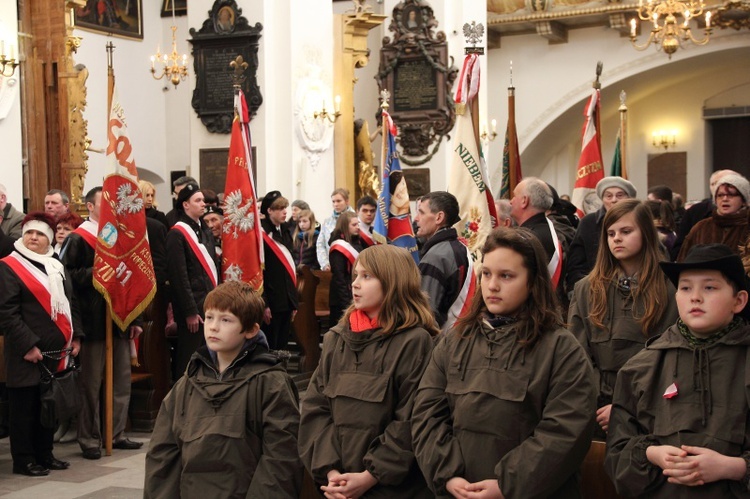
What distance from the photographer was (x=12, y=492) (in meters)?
6.29

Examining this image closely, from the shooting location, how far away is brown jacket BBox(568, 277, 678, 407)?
431cm

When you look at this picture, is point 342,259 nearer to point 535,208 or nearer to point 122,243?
point 122,243

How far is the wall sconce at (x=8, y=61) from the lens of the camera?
10.7m

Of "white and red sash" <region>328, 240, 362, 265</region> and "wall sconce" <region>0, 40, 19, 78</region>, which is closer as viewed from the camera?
"white and red sash" <region>328, 240, 362, 265</region>

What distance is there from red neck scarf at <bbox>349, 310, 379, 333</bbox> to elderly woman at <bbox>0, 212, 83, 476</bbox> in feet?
10.4

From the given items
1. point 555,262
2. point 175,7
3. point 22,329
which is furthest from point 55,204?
point 175,7

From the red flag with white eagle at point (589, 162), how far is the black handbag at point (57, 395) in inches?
176

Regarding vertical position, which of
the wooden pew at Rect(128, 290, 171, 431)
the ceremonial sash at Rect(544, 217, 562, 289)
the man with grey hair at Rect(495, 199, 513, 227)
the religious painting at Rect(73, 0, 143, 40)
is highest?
the religious painting at Rect(73, 0, 143, 40)

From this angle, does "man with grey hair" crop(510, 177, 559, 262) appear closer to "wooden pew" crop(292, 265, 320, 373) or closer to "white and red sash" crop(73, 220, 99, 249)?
"white and red sash" crop(73, 220, 99, 249)

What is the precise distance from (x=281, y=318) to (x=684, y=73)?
1466 centimetres

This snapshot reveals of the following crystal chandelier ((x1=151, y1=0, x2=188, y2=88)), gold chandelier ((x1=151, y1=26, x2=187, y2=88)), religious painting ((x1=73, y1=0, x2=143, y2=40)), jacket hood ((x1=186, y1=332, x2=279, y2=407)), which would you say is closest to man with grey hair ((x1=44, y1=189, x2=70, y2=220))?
jacket hood ((x1=186, y1=332, x2=279, y2=407))

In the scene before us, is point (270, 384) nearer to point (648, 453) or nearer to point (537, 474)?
point (537, 474)

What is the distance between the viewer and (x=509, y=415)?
3518 mm

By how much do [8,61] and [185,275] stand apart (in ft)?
13.4
